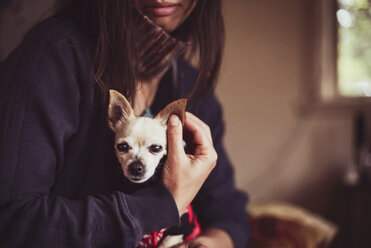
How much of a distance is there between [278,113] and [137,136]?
4.11 ft

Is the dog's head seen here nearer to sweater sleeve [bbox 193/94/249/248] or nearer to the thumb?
the thumb

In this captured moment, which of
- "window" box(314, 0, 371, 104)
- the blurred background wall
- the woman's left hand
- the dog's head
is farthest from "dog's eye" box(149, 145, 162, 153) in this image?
"window" box(314, 0, 371, 104)

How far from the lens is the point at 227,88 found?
145cm

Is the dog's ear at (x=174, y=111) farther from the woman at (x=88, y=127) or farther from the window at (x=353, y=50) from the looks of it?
the window at (x=353, y=50)

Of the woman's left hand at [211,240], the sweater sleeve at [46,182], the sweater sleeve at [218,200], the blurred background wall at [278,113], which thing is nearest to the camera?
the sweater sleeve at [46,182]

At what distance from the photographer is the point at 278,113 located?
5.17 feet

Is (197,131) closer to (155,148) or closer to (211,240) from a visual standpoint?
(155,148)

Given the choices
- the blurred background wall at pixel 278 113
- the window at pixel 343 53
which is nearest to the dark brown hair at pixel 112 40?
the blurred background wall at pixel 278 113

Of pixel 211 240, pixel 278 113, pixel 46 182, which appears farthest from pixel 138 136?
pixel 278 113

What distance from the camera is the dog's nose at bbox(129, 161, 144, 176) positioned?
1.42ft

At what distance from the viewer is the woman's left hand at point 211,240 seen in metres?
0.52

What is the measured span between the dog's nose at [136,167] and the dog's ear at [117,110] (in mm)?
63

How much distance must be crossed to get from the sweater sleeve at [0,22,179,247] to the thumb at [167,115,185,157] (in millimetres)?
59

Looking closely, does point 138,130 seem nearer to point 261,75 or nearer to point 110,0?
point 110,0
